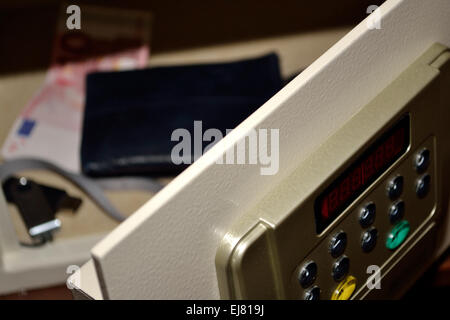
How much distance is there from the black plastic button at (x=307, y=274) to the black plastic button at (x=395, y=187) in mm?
85

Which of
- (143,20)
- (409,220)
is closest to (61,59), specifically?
(143,20)

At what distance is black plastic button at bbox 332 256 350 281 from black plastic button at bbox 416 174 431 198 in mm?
90

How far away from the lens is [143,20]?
2.88ft

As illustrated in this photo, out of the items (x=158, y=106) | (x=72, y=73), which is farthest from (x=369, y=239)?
(x=72, y=73)

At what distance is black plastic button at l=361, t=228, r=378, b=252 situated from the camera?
463mm

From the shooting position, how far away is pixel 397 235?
19.8 inches

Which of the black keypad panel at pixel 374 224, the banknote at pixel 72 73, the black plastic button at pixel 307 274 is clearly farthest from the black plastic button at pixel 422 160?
the banknote at pixel 72 73

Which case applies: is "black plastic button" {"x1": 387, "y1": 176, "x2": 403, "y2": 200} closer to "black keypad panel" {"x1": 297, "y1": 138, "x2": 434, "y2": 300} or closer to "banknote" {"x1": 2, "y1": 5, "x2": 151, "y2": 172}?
"black keypad panel" {"x1": 297, "y1": 138, "x2": 434, "y2": 300}

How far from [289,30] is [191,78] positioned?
6.5 inches

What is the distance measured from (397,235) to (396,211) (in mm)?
29

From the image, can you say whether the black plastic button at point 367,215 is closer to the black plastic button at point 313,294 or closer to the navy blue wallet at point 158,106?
the black plastic button at point 313,294

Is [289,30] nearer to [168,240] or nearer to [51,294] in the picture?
[51,294]

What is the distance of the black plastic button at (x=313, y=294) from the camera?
43cm

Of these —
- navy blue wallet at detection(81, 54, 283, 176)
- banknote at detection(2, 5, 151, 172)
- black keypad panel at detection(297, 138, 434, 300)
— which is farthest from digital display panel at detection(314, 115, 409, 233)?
banknote at detection(2, 5, 151, 172)
